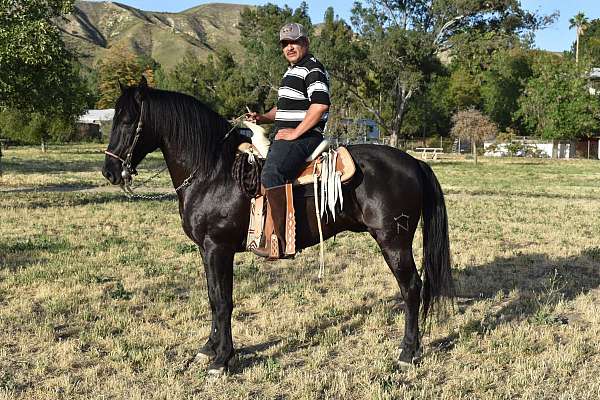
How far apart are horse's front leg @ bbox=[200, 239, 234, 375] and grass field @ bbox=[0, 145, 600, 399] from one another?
0.61ft

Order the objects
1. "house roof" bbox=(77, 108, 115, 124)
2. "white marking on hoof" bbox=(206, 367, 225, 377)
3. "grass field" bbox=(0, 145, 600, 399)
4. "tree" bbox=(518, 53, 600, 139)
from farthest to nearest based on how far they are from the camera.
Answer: "house roof" bbox=(77, 108, 115, 124), "tree" bbox=(518, 53, 600, 139), "white marking on hoof" bbox=(206, 367, 225, 377), "grass field" bbox=(0, 145, 600, 399)

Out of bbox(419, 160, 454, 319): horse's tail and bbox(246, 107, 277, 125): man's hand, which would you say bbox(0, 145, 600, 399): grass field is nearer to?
bbox(419, 160, 454, 319): horse's tail

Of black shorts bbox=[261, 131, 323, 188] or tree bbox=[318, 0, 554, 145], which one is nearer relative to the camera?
black shorts bbox=[261, 131, 323, 188]

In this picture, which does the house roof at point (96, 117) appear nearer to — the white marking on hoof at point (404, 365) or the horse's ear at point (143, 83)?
the horse's ear at point (143, 83)

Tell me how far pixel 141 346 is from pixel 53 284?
9.42ft

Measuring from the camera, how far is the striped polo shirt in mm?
5141

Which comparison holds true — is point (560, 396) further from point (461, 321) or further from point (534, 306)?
point (534, 306)

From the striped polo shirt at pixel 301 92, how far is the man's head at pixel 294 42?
0.07m

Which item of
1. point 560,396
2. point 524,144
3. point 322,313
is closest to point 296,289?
point 322,313

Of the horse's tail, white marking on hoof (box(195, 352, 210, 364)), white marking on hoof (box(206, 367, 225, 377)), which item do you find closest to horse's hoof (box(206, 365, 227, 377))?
white marking on hoof (box(206, 367, 225, 377))

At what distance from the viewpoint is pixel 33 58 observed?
575 inches

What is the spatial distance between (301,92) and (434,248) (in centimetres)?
217

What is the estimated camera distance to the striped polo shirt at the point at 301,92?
5141 mm

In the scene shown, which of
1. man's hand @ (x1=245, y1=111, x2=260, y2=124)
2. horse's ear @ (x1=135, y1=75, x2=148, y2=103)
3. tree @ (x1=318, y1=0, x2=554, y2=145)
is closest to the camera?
horse's ear @ (x1=135, y1=75, x2=148, y2=103)
